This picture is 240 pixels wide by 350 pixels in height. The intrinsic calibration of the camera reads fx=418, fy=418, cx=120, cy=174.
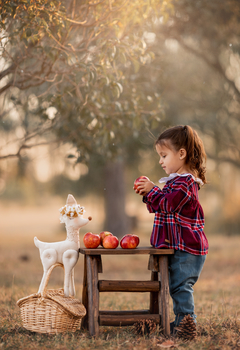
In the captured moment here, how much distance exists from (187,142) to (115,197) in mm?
10290

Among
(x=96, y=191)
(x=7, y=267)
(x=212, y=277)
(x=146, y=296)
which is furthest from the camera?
(x=96, y=191)

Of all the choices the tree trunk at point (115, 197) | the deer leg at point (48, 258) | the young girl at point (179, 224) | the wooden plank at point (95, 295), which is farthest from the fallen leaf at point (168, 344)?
the tree trunk at point (115, 197)

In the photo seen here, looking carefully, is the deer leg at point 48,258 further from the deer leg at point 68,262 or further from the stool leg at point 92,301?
the stool leg at point 92,301

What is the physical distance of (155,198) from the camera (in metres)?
3.25

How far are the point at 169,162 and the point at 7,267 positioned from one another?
7.50 m

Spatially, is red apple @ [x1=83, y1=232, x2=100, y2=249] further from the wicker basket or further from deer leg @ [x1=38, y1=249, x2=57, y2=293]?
the wicker basket

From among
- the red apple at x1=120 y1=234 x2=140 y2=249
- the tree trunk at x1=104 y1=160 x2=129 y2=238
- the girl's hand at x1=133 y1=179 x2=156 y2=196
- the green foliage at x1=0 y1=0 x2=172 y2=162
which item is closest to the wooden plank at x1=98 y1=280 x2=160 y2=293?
the red apple at x1=120 y1=234 x2=140 y2=249

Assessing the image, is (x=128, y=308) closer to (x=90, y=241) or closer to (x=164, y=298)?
(x=164, y=298)

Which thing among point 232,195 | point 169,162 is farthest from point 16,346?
point 232,195

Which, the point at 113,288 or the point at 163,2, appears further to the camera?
the point at 163,2

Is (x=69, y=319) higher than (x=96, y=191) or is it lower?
lower

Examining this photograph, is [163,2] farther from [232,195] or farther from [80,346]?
[232,195]

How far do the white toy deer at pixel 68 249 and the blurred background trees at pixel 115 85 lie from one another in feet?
3.73

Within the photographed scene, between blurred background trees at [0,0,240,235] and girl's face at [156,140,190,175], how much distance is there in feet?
1.97
